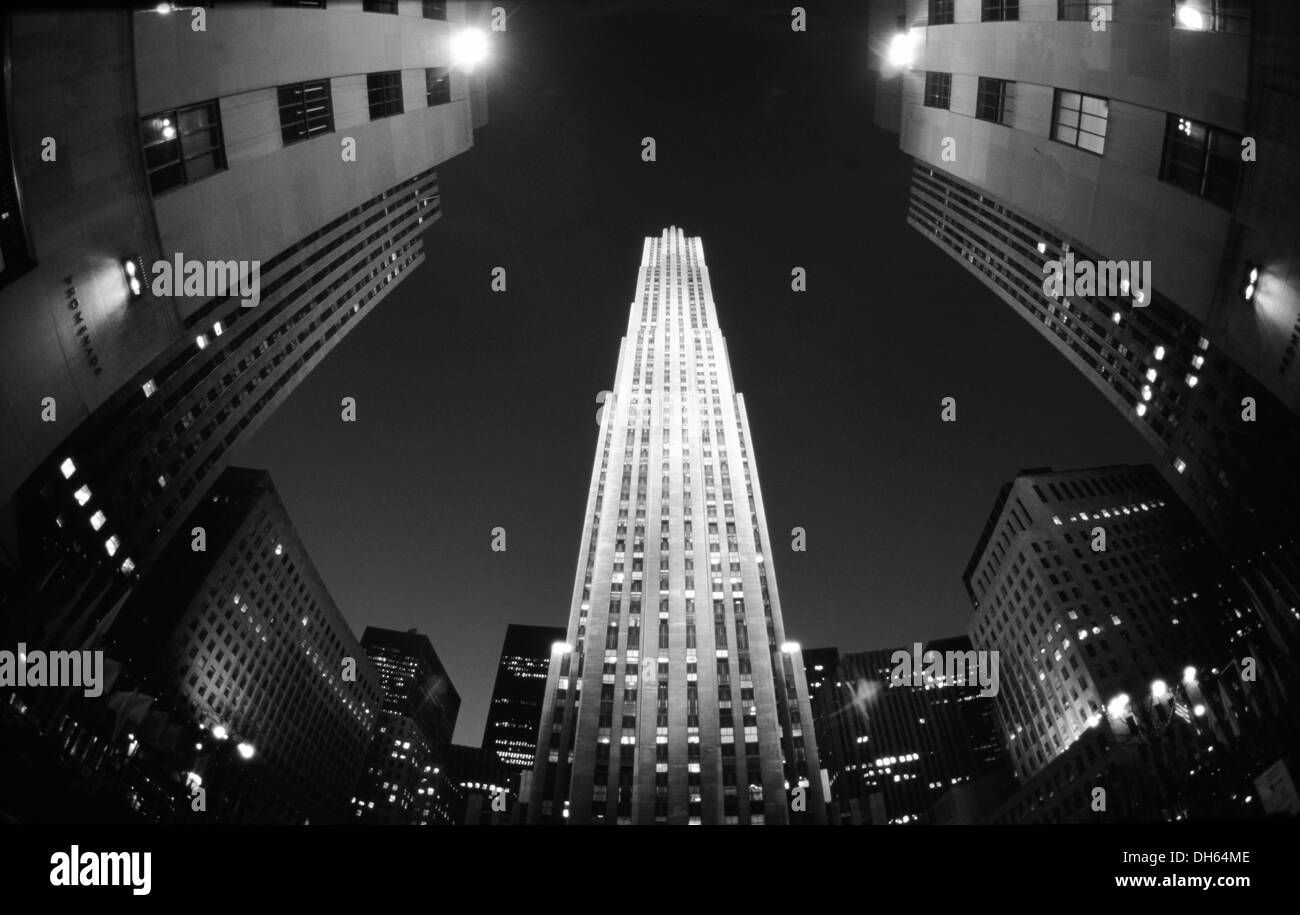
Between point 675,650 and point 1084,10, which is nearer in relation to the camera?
point 1084,10

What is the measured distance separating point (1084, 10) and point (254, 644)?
389 feet

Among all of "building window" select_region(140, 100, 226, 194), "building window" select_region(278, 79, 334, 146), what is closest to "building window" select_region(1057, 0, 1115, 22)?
"building window" select_region(278, 79, 334, 146)

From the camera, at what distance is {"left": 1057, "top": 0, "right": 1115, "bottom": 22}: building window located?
60.0 feet

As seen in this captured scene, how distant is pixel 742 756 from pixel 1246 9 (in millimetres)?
55518

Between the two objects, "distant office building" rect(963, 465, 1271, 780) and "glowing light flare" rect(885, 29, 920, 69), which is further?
"distant office building" rect(963, 465, 1271, 780)

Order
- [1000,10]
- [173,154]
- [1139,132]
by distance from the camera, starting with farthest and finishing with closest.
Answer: [1000,10] < [1139,132] < [173,154]

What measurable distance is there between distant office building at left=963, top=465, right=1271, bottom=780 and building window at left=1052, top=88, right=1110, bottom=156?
7493cm

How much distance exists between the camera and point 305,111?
20344 mm

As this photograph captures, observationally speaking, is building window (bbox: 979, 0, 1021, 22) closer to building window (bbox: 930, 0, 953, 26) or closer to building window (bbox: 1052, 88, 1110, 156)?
building window (bbox: 930, 0, 953, 26)

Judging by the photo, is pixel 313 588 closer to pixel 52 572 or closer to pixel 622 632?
pixel 52 572

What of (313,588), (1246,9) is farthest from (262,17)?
(313,588)

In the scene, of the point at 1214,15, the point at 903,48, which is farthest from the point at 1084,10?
the point at 903,48

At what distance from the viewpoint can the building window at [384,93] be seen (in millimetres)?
23156

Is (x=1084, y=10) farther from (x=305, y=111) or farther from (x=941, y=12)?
(x=305, y=111)
